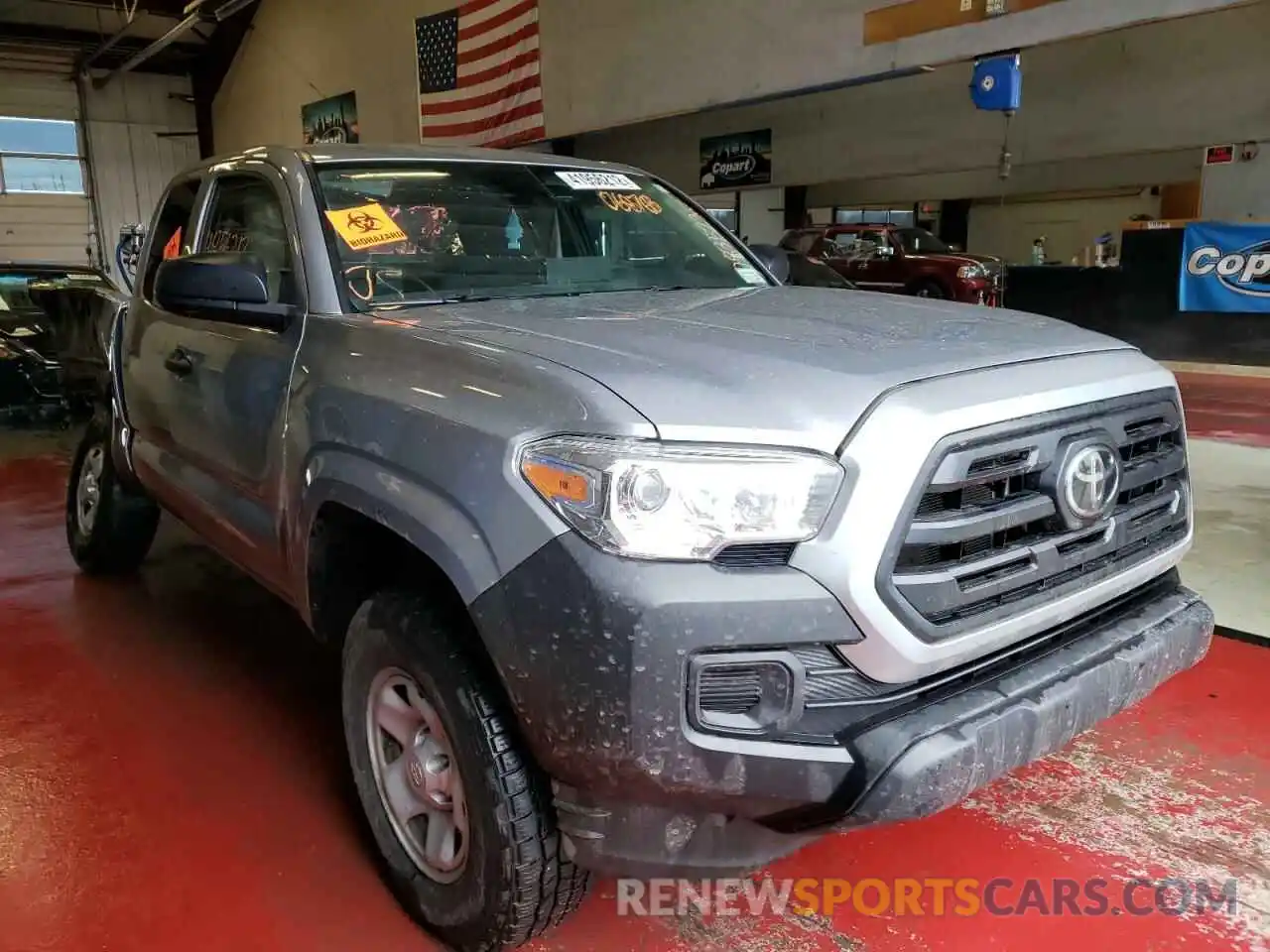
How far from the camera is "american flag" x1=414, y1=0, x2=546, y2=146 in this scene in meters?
13.1

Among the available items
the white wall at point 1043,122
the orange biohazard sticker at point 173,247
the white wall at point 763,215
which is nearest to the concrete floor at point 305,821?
the orange biohazard sticker at point 173,247

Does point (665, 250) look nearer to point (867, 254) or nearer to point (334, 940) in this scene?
point (334, 940)

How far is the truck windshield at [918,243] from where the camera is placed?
1433 centimetres

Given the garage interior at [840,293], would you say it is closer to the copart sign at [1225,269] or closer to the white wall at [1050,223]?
the white wall at [1050,223]

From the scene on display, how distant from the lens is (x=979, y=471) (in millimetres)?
1636

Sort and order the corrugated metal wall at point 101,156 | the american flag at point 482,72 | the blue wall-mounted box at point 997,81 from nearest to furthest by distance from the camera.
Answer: the blue wall-mounted box at point 997,81
the american flag at point 482,72
the corrugated metal wall at point 101,156

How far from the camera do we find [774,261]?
3.35 meters

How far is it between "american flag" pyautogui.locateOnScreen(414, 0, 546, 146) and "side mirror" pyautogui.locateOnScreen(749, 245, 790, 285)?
1060 centimetres

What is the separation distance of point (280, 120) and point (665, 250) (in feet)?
62.1

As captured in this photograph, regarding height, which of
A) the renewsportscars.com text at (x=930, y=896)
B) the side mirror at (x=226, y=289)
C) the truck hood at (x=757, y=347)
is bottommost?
the renewsportscars.com text at (x=930, y=896)

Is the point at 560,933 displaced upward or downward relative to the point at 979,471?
downward

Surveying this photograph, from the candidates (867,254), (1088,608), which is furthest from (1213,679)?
(867,254)

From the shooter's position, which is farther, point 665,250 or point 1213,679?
point 1213,679

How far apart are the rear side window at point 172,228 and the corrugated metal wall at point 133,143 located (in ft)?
68.3
